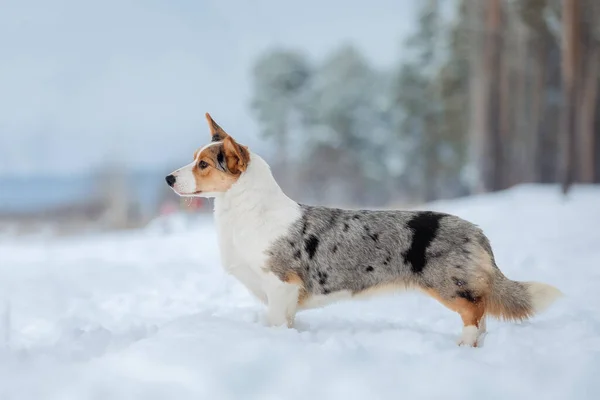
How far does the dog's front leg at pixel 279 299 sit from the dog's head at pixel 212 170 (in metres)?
0.56

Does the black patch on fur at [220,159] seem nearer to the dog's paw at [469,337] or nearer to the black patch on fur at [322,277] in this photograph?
the black patch on fur at [322,277]

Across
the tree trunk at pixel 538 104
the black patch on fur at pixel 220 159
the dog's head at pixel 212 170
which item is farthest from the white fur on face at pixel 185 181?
the tree trunk at pixel 538 104

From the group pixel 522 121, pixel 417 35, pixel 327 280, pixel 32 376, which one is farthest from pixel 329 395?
pixel 522 121

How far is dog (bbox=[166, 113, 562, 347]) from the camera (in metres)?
3.18

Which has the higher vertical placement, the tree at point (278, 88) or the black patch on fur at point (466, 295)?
the tree at point (278, 88)

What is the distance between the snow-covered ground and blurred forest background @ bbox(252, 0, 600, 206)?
29.8ft

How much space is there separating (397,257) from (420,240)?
0.15m

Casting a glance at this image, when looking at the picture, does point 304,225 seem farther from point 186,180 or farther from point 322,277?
point 186,180

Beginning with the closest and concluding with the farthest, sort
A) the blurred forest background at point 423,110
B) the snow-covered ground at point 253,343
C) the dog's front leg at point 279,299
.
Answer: the snow-covered ground at point 253,343, the dog's front leg at point 279,299, the blurred forest background at point 423,110

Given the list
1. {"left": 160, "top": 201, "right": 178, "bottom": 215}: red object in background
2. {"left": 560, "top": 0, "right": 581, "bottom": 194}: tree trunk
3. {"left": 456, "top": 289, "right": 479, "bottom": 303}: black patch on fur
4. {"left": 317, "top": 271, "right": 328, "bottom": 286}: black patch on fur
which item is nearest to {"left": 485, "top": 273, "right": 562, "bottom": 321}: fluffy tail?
{"left": 456, "top": 289, "right": 479, "bottom": 303}: black patch on fur

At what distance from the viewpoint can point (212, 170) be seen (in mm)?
3205

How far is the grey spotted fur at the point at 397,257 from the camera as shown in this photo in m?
3.18

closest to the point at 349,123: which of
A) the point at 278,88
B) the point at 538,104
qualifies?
the point at 278,88

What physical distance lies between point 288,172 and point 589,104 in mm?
7288
